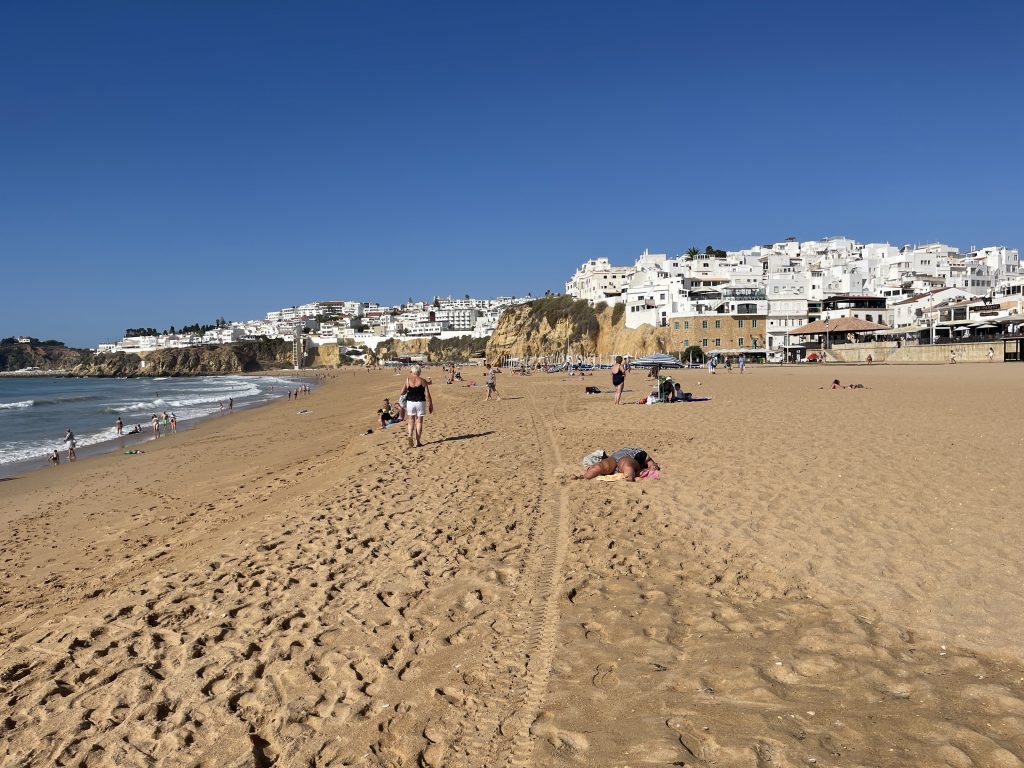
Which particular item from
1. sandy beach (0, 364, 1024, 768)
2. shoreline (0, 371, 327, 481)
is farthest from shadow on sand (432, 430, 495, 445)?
shoreline (0, 371, 327, 481)

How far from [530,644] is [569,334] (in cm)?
8630

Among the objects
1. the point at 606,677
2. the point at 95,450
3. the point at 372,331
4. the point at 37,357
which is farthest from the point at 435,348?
the point at 606,677

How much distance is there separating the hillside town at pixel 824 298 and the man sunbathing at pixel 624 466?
4842cm

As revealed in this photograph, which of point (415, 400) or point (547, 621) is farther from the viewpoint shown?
point (415, 400)

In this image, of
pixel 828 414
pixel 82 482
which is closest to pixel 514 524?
pixel 828 414

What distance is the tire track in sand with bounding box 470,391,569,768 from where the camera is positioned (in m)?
3.13

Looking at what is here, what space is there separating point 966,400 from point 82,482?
23161mm

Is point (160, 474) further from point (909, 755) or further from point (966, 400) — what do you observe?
point (966, 400)

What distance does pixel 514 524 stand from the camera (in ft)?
22.1

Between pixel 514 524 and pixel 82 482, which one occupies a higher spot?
pixel 514 524

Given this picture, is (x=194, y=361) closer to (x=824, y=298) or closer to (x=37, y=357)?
(x=37, y=357)

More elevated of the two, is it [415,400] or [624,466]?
[415,400]

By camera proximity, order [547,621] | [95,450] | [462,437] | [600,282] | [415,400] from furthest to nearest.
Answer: [600,282], [95,450], [462,437], [415,400], [547,621]

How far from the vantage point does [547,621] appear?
4.46 m
